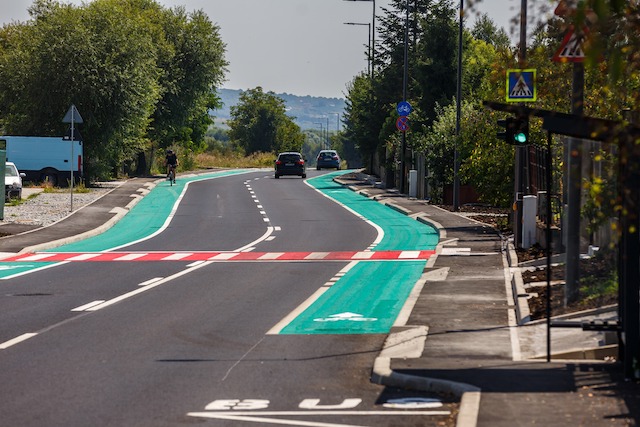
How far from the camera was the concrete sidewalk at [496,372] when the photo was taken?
9.58 metres

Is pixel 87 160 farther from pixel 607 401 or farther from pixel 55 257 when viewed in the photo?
pixel 607 401

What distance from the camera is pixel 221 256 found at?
2716 centimetres

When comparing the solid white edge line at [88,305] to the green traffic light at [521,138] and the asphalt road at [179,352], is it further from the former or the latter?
the green traffic light at [521,138]

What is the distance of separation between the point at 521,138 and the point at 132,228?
1494 centimetres

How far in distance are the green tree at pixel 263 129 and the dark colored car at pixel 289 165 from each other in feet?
214

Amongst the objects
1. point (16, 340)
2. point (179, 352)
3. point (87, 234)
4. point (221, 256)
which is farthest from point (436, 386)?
point (87, 234)

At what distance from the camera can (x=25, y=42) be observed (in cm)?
6359

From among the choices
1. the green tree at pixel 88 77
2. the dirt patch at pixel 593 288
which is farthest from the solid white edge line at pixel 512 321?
the green tree at pixel 88 77

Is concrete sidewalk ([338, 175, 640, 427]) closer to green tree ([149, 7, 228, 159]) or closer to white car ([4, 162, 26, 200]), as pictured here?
white car ([4, 162, 26, 200])

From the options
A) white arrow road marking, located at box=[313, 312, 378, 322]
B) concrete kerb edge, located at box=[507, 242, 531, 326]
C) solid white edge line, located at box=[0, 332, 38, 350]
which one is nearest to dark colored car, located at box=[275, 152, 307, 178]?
concrete kerb edge, located at box=[507, 242, 531, 326]

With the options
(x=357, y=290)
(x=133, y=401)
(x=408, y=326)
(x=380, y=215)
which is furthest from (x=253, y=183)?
(x=133, y=401)

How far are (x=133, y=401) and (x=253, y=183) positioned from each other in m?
58.6

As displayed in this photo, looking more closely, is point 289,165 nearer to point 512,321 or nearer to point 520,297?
point 520,297

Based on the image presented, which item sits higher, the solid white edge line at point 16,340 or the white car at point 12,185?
the white car at point 12,185
